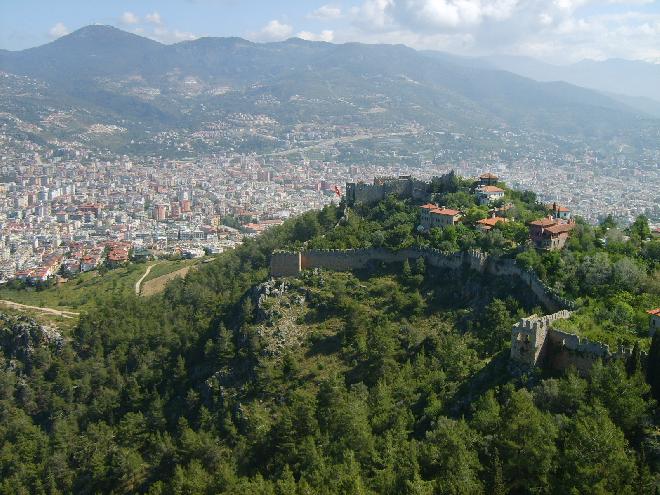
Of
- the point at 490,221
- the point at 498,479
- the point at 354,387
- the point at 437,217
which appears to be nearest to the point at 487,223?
the point at 490,221

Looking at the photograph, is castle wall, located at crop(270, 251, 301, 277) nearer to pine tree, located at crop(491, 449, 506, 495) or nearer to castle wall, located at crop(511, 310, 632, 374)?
castle wall, located at crop(511, 310, 632, 374)

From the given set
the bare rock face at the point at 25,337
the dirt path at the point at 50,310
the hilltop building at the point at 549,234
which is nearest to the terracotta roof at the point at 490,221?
the hilltop building at the point at 549,234

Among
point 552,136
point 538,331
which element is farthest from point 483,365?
point 552,136

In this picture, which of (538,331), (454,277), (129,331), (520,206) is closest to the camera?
(538,331)

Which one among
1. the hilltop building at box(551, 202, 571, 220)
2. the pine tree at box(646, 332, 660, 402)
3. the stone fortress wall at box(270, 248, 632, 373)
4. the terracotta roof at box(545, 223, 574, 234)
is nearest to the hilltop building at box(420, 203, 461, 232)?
the stone fortress wall at box(270, 248, 632, 373)

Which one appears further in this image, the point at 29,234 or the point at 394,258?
the point at 29,234

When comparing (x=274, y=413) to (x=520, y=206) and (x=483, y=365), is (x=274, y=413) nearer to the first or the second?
(x=483, y=365)

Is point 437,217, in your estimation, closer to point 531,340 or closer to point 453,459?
point 531,340

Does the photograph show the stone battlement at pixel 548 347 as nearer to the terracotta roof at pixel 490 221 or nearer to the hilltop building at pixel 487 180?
the terracotta roof at pixel 490 221
